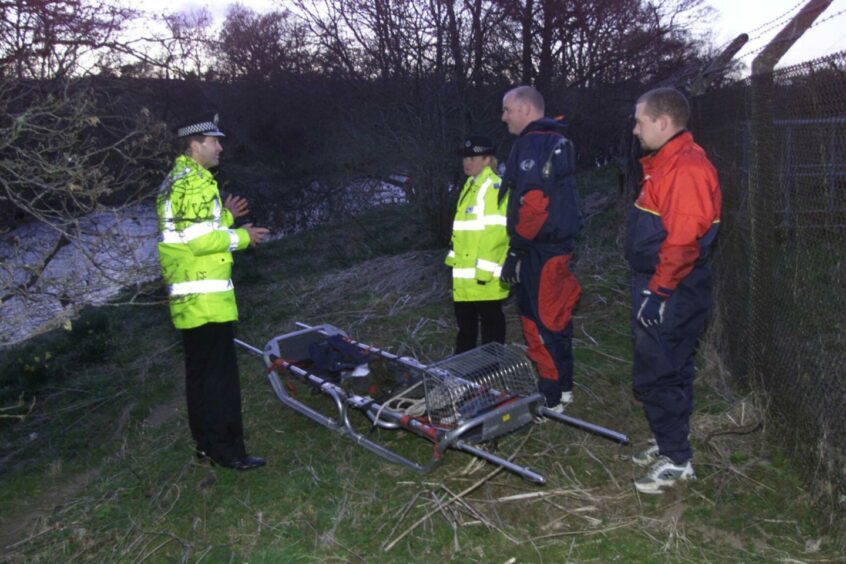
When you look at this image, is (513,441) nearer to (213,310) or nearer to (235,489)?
(235,489)

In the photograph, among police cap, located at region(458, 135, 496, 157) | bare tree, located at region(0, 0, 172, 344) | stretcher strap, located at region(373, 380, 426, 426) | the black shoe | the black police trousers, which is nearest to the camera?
bare tree, located at region(0, 0, 172, 344)

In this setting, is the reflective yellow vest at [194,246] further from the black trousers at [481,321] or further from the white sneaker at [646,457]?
the white sneaker at [646,457]

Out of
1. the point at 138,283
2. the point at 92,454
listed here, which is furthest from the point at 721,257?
the point at 92,454

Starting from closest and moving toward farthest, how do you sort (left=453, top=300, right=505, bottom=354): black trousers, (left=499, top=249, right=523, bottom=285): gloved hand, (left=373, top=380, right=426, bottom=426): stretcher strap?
1. (left=373, top=380, right=426, bottom=426): stretcher strap
2. (left=499, top=249, right=523, bottom=285): gloved hand
3. (left=453, top=300, right=505, bottom=354): black trousers

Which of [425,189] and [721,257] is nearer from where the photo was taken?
[721,257]

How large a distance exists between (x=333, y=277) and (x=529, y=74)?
17.3 feet

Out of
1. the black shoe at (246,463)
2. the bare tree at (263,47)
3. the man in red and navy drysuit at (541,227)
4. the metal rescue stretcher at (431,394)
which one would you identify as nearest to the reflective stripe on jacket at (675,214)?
the man in red and navy drysuit at (541,227)

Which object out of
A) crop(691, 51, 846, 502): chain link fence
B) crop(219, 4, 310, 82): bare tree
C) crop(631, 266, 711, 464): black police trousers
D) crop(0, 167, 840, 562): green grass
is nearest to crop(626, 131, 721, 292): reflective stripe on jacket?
crop(631, 266, 711, 464): black police trousers

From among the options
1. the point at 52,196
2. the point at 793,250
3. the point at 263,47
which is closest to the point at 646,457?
the point at 793,250

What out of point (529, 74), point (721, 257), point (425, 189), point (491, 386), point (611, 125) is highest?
point (529, 74)

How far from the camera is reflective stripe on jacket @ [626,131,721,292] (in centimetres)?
369

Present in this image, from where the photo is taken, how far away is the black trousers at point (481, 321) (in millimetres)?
5473

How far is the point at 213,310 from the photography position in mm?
4355

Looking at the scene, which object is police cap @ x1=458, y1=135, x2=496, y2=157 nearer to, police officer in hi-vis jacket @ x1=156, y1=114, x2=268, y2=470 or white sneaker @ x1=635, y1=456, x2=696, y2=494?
police officer in hi-vis jacket @ x1=156, y1=114, x2=268, y2=470
